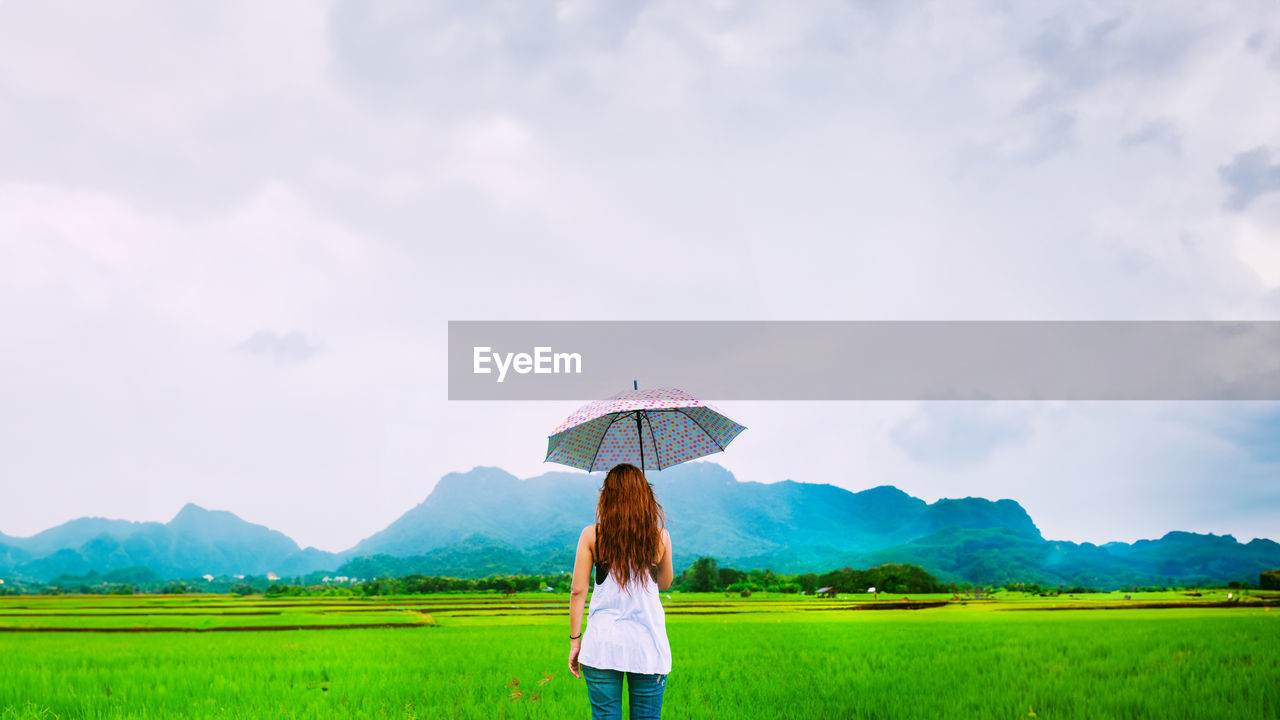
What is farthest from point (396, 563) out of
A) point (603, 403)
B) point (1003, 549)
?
point (603, 403)

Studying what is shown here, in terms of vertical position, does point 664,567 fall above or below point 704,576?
above

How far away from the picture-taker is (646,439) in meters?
6.45

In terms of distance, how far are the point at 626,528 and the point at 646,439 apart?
191 centimetres

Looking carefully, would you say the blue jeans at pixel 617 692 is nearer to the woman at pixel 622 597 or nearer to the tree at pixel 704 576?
the woman at pixel 622 597

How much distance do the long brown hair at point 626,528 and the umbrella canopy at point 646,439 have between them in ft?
4.61

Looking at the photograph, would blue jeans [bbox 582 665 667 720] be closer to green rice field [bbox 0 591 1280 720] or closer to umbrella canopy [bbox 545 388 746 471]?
umbrella canopy [bbox 545 388 746 471]

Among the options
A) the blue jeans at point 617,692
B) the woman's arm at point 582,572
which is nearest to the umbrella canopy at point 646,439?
the woman's arm at point 582,572

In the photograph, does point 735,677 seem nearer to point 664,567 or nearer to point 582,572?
point 664,567

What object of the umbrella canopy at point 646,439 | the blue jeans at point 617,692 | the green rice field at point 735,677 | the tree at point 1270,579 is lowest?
the tree at point 1270,579

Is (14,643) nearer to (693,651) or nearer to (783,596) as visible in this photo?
(693,651)

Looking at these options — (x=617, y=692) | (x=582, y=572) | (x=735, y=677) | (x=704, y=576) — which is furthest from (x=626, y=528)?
(x=704, y=576)

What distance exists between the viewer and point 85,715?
32.1ft

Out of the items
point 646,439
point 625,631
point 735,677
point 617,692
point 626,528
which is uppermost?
point 646,439

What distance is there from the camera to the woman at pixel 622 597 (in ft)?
15.0
